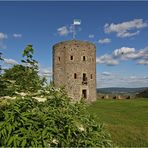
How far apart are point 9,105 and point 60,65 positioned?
119 ft

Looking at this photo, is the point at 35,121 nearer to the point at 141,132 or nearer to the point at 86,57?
the point at 141,132

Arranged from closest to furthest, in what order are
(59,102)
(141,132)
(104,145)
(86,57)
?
(104,145) → (59,102) → (141,132) → (86,57)

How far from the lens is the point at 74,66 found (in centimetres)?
4259

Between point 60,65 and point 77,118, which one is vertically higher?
point 60,65

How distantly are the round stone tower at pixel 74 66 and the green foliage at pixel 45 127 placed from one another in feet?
114

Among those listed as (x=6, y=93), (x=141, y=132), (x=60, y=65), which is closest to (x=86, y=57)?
(x=60, y=65)

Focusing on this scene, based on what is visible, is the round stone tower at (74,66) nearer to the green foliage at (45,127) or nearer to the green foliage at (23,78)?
the green foliage at (23,78)

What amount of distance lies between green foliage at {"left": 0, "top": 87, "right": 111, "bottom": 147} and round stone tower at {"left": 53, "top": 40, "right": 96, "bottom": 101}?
1372 inches

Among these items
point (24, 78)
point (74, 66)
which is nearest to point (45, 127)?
point (24, 78)

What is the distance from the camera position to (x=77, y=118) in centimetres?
715

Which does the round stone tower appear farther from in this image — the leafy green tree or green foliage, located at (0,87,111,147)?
green foliage, located at (0,87,111,147)

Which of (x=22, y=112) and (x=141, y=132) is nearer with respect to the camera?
(x=22, y=112)

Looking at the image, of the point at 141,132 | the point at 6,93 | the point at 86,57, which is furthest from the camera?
the point at 86,57

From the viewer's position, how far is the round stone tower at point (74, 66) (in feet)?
139
